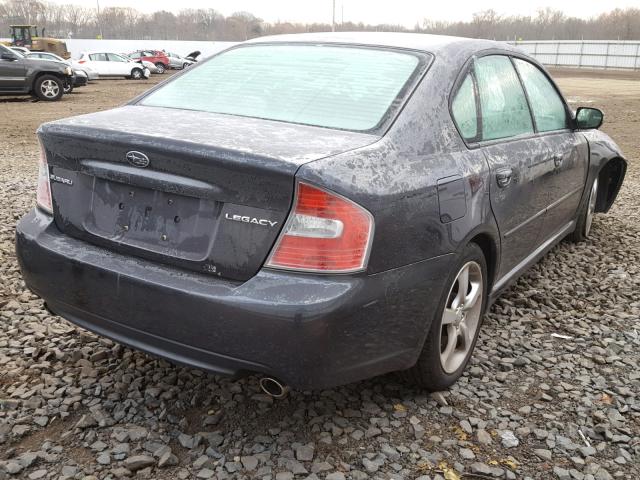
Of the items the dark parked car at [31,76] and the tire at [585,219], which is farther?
the dark parked car at [31,76]

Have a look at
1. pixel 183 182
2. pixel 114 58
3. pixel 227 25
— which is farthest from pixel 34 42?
pixel 227 25

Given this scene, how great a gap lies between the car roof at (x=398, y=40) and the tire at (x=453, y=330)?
0.97 metres

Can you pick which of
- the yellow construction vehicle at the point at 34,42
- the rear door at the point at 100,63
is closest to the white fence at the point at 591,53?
the rear door at the point at 100,63

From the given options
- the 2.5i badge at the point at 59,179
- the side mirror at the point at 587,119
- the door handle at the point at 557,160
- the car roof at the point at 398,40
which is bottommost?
the door handle at the point at 557,160

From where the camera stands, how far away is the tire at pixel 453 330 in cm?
256

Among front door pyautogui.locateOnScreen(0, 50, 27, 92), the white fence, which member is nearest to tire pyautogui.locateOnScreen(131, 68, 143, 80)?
front door pyautogui.locateOnScreen(0, 50, 27, 92)

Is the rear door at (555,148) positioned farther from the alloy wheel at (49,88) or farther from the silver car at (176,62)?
the silver car at (176,62)

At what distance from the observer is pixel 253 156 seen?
6.83 feet

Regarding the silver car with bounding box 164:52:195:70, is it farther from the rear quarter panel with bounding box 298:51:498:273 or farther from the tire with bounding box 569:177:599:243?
the rear quarter panel with bounding box 298:51:498:273

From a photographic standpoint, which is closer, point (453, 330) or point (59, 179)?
point (59, 179)

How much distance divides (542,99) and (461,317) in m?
1.68

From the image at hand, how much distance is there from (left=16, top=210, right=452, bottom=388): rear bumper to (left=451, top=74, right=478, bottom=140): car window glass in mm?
622

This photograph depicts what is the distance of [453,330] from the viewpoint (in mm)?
2781

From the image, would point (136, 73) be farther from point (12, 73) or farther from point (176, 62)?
point (12, 73)
